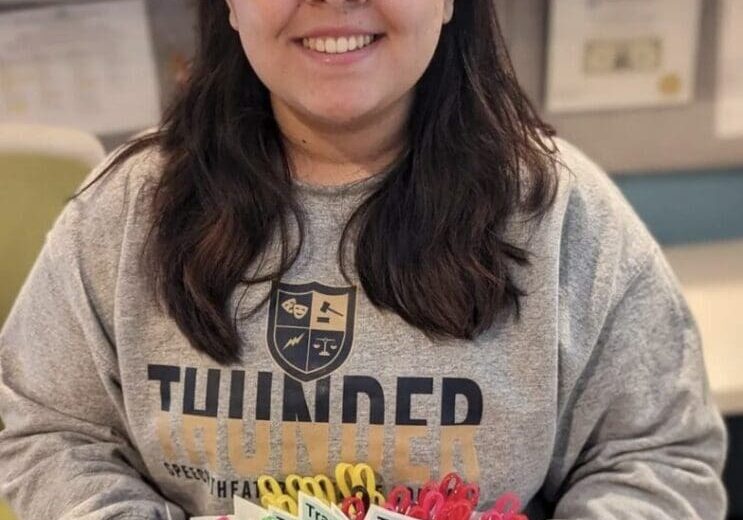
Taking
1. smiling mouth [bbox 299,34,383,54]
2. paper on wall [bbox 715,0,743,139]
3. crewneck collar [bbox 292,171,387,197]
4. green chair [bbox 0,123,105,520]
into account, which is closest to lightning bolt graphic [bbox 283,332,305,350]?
crewneck collar [bbox 292,171,387,197]

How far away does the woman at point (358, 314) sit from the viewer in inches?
33.1

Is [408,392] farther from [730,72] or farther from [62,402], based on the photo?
[730,72]

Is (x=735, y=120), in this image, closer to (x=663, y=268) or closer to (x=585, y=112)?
(x=585, y=112)

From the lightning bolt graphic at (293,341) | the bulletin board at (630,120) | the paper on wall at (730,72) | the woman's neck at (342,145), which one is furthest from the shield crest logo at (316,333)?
the paper on wall at (730,72)

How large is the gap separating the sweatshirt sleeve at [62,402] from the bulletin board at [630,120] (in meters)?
0.52

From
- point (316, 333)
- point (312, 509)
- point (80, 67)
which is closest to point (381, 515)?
point (312, 509)

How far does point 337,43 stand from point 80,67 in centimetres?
68

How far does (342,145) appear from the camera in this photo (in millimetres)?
865

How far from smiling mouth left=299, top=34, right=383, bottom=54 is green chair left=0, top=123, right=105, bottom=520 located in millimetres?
432

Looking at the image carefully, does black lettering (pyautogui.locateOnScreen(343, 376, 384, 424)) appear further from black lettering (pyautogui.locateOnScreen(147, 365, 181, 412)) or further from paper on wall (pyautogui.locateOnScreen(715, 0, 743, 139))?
paper on wall (pyautogui.locateOnScreen(715, 0, 743, 139))

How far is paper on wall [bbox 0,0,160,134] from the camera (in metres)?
1.31

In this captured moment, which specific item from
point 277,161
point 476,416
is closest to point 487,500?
point 476,416

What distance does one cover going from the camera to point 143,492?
2.97ft

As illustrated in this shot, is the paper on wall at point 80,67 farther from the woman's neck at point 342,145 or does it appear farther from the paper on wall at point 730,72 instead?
the paper on wall at point 730,72
